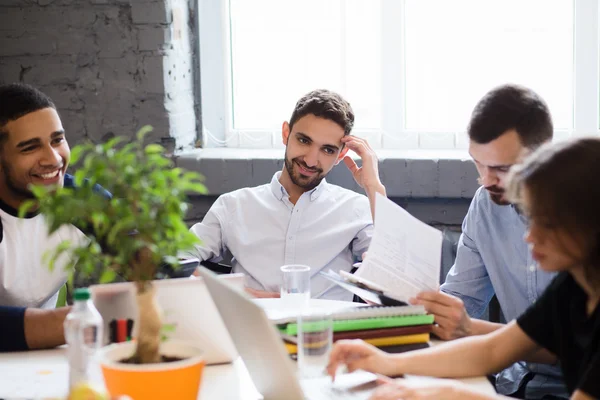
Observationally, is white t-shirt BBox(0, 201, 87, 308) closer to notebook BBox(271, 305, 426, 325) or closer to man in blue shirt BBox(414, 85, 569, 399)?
notebook BBox(271, 305, 426, 325)

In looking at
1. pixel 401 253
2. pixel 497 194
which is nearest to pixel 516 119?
pixel 497 194

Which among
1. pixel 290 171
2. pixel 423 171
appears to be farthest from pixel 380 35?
pixel 290 171

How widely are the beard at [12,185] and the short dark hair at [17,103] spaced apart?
→ 7 cm

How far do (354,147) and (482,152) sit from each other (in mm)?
712

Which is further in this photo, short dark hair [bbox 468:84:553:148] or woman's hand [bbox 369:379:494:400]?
short dark hair [bbox 468:84:553:148]

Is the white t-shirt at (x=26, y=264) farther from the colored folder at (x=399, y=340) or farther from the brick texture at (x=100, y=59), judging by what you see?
the brick texture at (x=100, y=59)

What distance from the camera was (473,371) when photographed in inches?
60.1

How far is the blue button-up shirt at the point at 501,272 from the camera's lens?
200cm

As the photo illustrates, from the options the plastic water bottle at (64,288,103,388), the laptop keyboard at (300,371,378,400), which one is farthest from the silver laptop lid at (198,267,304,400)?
the plastic water bottle at (64,288,103,388)

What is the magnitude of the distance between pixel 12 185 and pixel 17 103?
23 centimetres

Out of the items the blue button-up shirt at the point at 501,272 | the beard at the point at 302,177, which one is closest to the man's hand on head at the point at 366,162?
the beard at the point at 302,177

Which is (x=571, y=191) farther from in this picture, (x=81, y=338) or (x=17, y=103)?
(x=17, y=103)

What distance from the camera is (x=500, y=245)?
207cm

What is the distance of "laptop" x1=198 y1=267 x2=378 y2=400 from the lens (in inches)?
44.8
